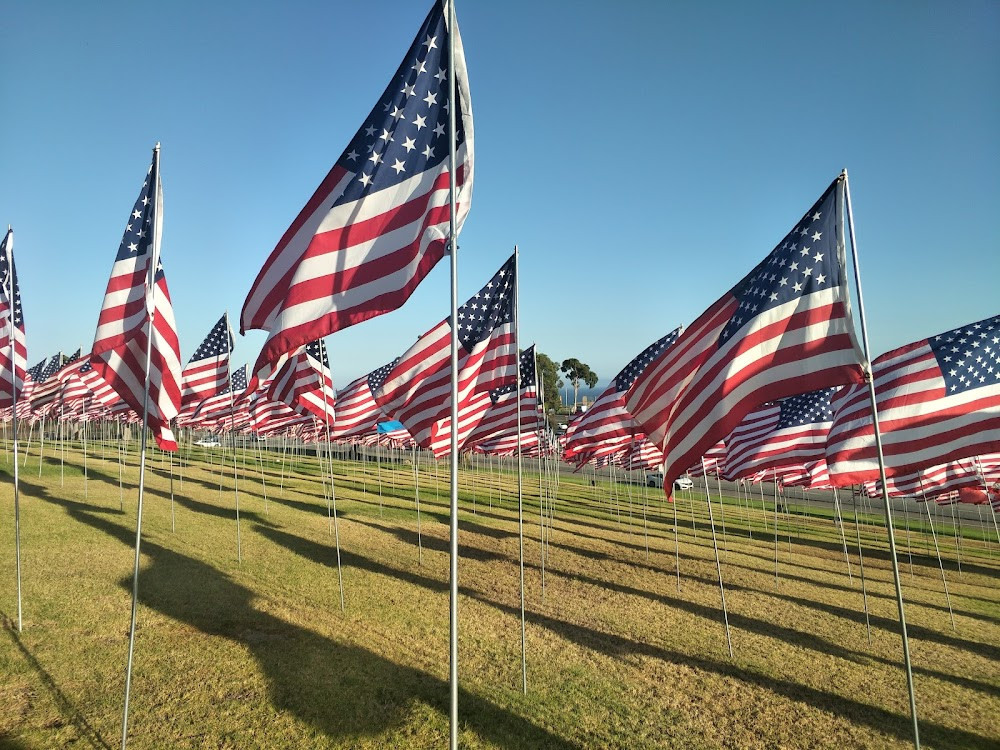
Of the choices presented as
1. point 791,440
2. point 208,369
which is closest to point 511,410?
point 791,440

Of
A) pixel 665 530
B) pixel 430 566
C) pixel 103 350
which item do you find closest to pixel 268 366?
pixel 103 350

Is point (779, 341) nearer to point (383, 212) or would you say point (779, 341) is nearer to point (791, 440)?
point (383, 212)

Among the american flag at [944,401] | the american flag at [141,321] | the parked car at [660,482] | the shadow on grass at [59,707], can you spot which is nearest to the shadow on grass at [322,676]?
the shadow on grass at [59,707]

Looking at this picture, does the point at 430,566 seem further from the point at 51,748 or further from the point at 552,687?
the point at 51,748

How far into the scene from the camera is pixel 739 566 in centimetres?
2089

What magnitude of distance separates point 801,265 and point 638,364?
1116 cm

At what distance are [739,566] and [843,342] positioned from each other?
1612 centimetres

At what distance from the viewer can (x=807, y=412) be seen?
1728cm

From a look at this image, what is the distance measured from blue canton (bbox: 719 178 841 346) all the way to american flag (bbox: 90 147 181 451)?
7.47 metres

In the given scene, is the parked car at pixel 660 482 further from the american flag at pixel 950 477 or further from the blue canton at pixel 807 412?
the blue canton at pixel 807 412

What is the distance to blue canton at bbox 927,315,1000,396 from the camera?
10070 mm

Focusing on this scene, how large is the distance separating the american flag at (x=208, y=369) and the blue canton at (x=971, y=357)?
2096cm

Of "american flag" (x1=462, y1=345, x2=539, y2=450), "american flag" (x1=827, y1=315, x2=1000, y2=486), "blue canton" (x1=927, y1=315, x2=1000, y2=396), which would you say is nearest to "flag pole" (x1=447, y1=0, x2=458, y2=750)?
"american flag" (x1=827, y1=315, x2=1000, y2=486)

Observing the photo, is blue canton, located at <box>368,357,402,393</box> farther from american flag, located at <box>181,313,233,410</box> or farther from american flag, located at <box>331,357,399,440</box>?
american flag, located at <box>181,313,233,410</box>
